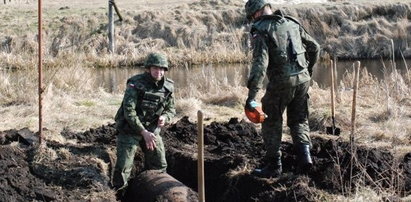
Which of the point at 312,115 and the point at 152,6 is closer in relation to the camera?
the point at 312,115

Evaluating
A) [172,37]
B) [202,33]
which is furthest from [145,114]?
[202,33]

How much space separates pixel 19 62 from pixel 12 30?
30.7 feet

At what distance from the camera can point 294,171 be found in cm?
682

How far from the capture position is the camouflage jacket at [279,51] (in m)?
6.12

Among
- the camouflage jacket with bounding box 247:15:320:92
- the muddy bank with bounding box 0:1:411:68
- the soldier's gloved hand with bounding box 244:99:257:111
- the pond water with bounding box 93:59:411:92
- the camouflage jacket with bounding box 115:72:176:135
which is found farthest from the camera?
the muddy bank with bounding box 0:1:411:68

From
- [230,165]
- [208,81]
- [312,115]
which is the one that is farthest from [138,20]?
[230,165]

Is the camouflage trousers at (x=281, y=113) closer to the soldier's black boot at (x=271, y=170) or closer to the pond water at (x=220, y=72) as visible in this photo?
the soldier's black boot at (x=271, y=170)

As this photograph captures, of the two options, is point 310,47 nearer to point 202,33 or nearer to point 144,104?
point 144,104

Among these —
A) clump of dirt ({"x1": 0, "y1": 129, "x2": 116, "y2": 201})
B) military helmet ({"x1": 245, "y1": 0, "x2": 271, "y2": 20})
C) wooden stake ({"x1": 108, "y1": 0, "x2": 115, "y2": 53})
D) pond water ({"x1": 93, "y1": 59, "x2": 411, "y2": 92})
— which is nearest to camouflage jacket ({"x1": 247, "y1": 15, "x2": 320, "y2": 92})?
military helmet ({"x1": 245, "y1": 0, "x2": 271, "y2": 20})

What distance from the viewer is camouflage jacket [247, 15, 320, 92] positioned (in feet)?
20.1

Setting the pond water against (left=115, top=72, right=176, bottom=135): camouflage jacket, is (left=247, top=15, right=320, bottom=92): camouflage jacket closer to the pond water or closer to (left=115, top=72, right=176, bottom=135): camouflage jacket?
(left=115, top=72, right=176, bottom=135): camouflage jacket

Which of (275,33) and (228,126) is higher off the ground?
(275,33)

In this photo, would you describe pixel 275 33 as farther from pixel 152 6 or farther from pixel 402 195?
pixel 152 6

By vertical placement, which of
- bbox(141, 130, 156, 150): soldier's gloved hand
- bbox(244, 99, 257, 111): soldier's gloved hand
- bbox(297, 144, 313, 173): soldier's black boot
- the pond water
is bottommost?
the pond water
